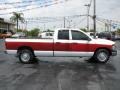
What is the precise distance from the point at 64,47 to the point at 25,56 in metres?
2.23

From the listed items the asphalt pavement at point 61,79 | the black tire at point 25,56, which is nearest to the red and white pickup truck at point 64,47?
the black tire at point 25,56

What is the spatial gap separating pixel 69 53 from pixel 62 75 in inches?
184

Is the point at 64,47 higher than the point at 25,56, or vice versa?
the point at 64,47

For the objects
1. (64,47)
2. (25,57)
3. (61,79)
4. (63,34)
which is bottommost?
(61,79)

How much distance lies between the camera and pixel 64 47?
17641 mm

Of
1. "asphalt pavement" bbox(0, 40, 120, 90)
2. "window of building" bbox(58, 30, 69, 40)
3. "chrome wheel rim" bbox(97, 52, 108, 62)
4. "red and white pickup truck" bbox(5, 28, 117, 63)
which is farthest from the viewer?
"chrome wheel rim" bbox(97, 52, 108, 62)

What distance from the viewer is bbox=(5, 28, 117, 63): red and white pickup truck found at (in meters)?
17.6

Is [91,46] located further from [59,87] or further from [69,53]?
[59,87]

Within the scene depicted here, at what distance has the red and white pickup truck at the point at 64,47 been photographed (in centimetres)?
1764

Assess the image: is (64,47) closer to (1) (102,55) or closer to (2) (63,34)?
(2) (63,34)

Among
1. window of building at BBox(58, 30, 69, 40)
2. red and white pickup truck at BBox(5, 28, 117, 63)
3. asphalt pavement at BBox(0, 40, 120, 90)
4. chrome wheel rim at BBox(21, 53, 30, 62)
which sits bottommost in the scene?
asphalt pavement at BBox(0, 40, 120, 90)

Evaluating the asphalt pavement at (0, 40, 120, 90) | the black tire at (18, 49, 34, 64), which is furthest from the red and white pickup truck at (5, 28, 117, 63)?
the asphalt pavement at (0, 40, 120, 90)

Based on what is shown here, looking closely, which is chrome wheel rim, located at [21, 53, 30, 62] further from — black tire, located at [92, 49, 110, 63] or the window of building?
black tire, located at [92, 49, 110, 63]

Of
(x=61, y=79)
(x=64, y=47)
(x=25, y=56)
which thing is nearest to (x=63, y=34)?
(x=64, y=47)
